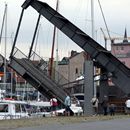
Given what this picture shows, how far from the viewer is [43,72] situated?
4312 cm

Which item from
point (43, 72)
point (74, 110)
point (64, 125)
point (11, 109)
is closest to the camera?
point (64, 125)

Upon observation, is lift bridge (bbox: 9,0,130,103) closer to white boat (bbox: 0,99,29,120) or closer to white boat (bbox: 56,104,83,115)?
white boat (bbox: 56,104,83,115)

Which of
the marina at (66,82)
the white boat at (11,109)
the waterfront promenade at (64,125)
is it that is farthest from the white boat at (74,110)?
the waterfront promenade at (64,125)

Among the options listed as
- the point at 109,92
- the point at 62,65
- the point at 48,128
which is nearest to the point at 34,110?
the point at 109,92

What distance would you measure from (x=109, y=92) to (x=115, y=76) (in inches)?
244

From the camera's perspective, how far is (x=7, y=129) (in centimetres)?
2045

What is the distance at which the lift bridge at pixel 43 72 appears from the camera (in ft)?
132

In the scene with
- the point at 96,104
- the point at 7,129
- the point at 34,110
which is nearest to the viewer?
the point at 7,129

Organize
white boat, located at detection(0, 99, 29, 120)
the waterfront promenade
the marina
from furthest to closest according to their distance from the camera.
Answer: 1. white boat, located at detection(0, 99, 29, 120)
2. the marina
3. the waterfront promenade

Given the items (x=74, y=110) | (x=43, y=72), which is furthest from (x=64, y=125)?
(x=43, y=72)

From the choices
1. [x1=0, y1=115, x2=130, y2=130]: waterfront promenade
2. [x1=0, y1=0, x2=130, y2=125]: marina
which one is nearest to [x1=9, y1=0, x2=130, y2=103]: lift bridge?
[x1=0, y1=0, x2=130, y2=125]: marina

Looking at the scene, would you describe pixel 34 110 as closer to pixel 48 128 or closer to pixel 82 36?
pixel 82 36

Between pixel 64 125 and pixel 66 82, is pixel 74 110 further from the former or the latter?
pixel 64 125

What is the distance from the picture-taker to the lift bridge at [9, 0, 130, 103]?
40312mm
